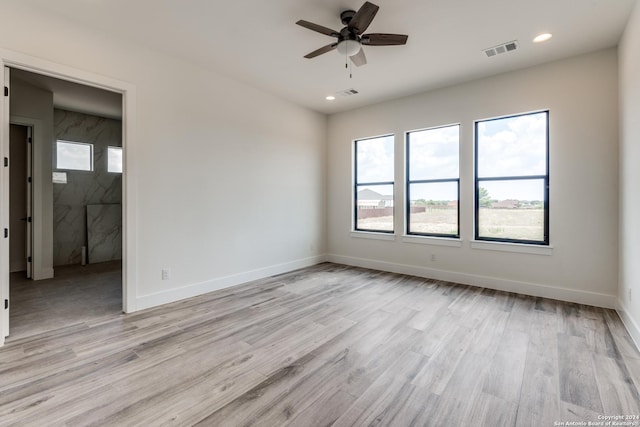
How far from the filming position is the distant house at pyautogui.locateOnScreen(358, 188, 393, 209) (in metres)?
5.44

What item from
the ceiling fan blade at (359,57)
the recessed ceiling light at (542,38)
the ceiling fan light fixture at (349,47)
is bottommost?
the ceiling fan light fixture at (349,47)

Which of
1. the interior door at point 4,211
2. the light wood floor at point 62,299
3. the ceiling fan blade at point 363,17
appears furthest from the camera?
the light wood floor at point 62,299

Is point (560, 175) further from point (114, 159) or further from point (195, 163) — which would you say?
point (114, 159)

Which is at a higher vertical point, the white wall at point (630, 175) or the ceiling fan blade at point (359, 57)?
the ceiling fan blade at point (359, 57)

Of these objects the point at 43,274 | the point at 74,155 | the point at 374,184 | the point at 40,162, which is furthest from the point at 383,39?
the point at 74,155

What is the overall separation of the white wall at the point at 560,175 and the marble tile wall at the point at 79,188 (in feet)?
20.7

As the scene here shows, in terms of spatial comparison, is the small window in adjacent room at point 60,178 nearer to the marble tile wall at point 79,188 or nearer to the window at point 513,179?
the marble tile wall at point 79,188

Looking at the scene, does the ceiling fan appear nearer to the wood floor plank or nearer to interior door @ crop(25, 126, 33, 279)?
the wood floor plank

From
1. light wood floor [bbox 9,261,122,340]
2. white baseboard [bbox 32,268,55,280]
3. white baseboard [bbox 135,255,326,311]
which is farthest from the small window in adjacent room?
white baseboard [bbox 135,255,326,311]

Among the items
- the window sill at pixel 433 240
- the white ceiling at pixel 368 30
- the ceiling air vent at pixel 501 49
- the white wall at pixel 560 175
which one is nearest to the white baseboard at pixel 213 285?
the window sill at pixel 433 240

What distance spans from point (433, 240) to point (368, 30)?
10.6 ft

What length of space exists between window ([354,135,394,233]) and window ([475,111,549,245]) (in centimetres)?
149

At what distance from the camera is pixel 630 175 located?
113 inches

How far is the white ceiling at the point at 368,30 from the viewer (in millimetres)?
2693
